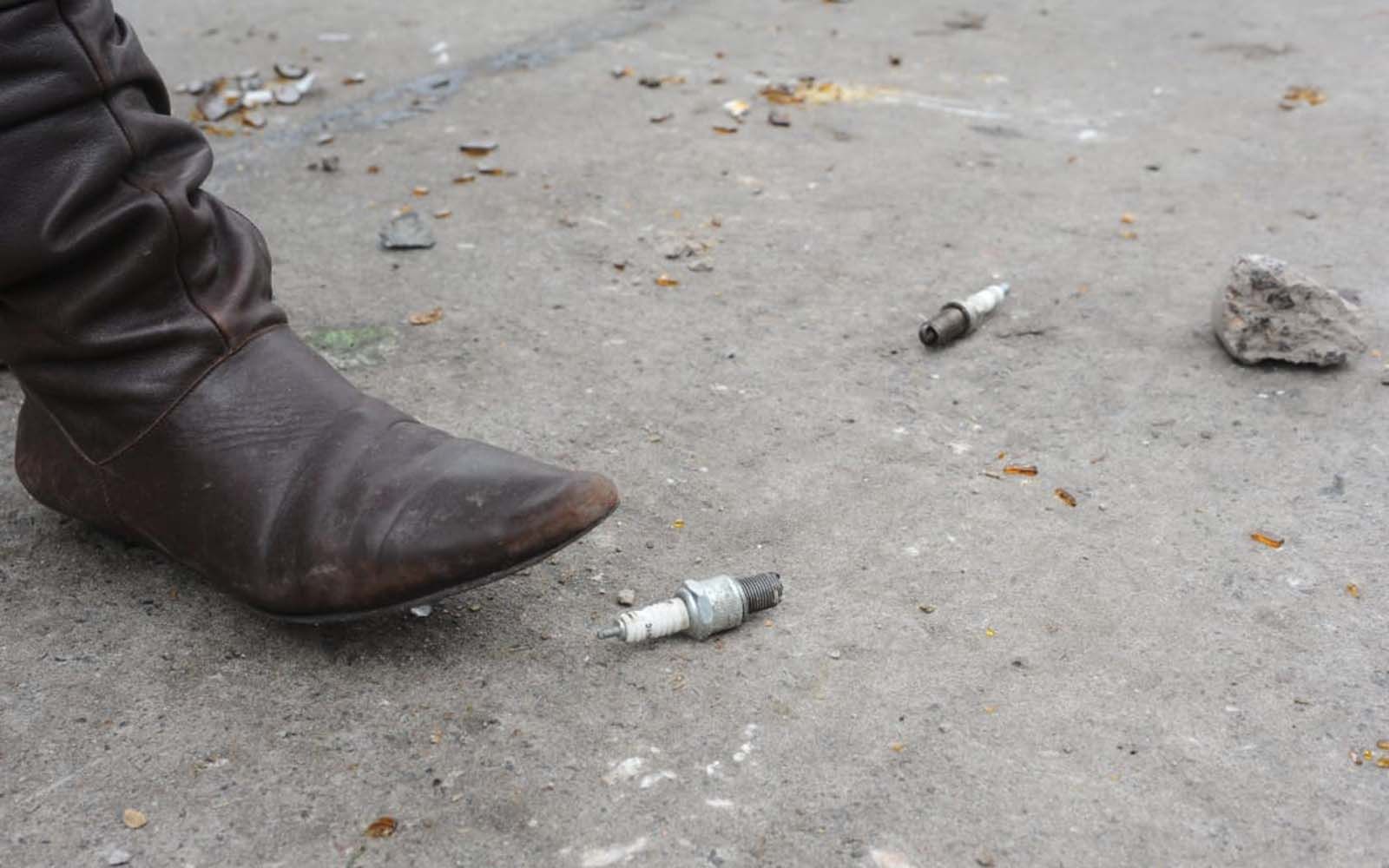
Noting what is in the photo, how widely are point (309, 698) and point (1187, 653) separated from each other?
1049 millimetres

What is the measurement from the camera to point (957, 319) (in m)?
2.38

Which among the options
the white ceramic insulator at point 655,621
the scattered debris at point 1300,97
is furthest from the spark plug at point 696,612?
the scattered debris at point 1300,97

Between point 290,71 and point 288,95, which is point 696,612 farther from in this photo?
point 290,71

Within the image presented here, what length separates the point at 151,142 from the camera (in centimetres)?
156

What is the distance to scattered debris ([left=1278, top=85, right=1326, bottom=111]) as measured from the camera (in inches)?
139

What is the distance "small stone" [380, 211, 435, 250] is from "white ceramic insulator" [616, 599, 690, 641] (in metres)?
1.40

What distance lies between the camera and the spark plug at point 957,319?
2359 millimetres

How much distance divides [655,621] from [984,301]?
1154 millimetres

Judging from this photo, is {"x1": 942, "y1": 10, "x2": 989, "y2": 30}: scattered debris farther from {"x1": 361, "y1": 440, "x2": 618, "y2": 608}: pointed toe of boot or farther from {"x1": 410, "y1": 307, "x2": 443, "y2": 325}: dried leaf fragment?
{"x1": 361, "y1": 440, "x2": 618, "y2": 608}: pointed toe of boot

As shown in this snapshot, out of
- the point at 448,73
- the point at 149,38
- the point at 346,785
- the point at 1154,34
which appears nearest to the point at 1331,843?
the point at 346,785

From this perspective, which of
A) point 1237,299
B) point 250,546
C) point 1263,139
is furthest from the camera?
point 1263,139

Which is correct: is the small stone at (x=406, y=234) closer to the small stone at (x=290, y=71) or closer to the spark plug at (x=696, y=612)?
the small stone at (x=290, y=71)

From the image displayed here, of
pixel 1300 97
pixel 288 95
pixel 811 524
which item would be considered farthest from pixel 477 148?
pixel 1300 97

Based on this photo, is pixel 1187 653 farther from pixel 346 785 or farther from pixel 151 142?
pixel 151 142
